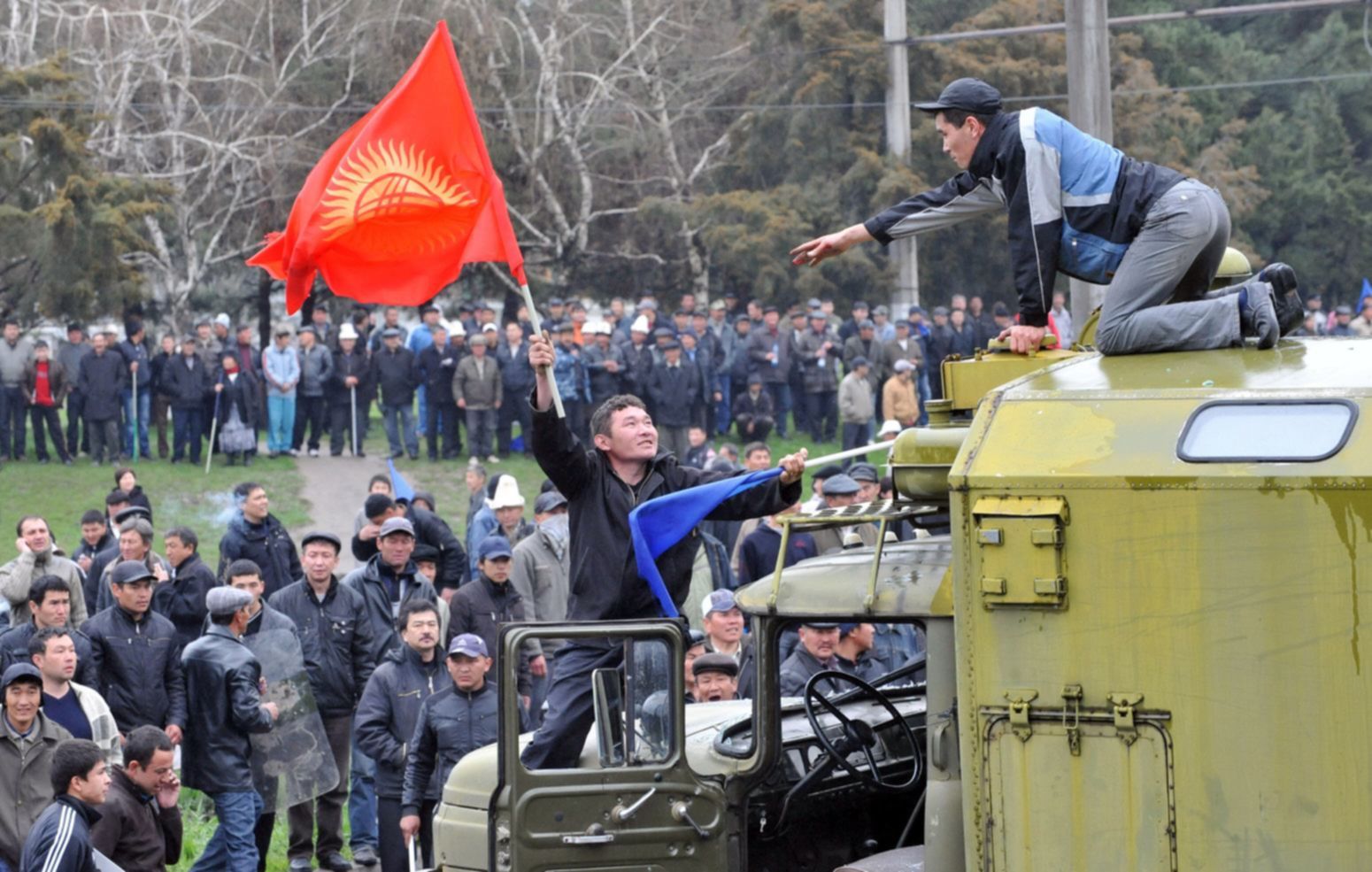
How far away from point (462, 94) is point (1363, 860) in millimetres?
4263

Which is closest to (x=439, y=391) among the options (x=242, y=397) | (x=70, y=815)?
(x=242, y=397)

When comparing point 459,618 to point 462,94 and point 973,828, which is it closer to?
point 462,94

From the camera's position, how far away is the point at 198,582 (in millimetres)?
11914

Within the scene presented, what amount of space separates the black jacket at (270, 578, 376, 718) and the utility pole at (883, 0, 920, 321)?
13.4 m

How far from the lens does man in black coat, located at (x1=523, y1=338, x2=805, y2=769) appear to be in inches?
253

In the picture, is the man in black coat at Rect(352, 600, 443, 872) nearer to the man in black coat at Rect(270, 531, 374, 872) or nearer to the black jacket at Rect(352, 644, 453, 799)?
the black jacket at Rect(352, 644, 453, 799)

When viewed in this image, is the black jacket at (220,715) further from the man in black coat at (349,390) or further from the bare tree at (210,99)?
the bare tree at (210,99)

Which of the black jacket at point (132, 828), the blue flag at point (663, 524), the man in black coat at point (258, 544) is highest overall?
the blue flag at point (663, 524)

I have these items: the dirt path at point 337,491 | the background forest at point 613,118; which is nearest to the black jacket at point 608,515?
the dirt path at point 337,491

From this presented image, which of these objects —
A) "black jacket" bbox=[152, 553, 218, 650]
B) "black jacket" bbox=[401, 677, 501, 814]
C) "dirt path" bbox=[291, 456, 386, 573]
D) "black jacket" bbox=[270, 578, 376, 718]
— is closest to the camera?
"black jacket" bbox=[401, 677, 501, 814]

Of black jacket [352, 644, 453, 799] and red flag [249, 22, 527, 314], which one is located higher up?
red flag [249, 22, 527, 314]

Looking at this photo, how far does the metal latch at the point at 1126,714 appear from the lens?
16.9 feet

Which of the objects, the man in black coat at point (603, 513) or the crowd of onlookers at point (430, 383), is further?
the crowd of onlookers at point (430, 383)

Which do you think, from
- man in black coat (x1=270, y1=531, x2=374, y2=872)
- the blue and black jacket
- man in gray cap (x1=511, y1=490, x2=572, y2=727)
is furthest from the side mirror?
man in gray cap (x1=511, y1=490, x2=572, y2=727)
